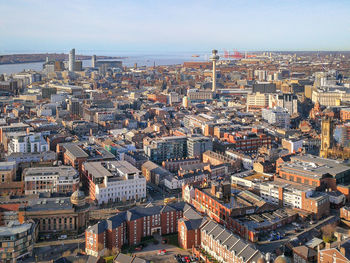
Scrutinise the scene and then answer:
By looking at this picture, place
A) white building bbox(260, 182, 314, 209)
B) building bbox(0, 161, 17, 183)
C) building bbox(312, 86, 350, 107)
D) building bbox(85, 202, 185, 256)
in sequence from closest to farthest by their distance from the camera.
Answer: building bbox(85, 202, 185, 256), white building bbox(260, 182, 314, 209), building bbox(0, 161, 17, 183), building bbox(312, 86, 350, 107)

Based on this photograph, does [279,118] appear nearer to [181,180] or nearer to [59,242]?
[181,180]

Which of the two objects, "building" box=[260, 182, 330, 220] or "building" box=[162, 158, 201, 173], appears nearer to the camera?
"building" box=[260, 182, 330, 220]

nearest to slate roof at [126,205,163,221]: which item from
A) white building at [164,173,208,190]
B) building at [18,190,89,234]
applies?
building at [18,190,89,234]

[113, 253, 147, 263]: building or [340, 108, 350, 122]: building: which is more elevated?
[340, 108, 350, 122]: building

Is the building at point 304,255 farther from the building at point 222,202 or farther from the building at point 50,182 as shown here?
the building at point 50,182

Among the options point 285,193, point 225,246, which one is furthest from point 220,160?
point 225,246

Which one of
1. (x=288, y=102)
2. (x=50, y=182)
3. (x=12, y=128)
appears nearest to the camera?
(x=50, y=182)

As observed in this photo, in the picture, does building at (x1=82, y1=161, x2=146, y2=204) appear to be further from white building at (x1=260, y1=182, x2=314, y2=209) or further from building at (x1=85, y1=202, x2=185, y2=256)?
white building at (x1=260, y1=182, x2=314, y2=209)
